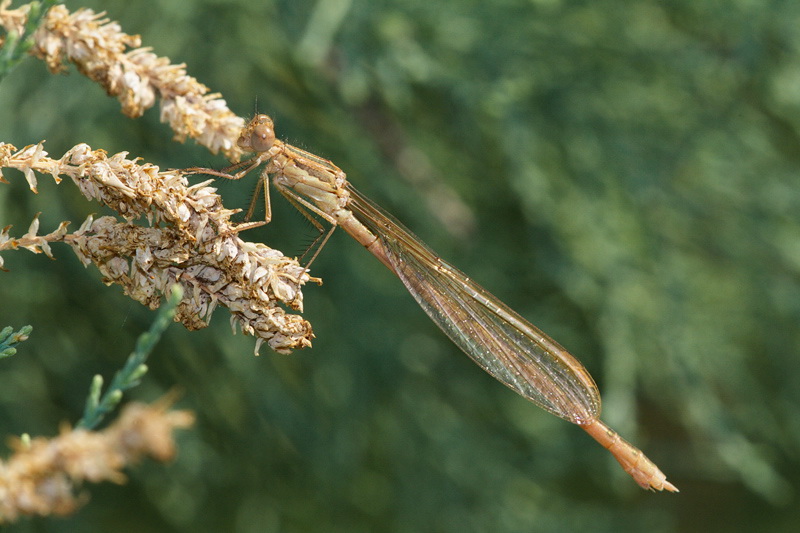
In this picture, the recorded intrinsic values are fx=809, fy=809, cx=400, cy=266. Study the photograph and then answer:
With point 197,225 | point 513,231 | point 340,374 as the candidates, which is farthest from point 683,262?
point 197,225

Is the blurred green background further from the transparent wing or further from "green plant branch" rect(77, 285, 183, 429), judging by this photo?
"green plant branch" rect(77, 285, 183, 429)

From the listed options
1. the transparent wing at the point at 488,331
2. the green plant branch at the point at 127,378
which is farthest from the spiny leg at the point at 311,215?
the green plant branch at the point at 127,378

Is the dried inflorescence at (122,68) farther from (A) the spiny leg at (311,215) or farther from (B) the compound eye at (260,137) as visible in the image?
(A) the spiny leg at (311,215)

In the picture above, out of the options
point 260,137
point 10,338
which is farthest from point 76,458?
point 260,137

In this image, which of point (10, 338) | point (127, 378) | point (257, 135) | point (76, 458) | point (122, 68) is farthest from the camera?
point (257, 135)

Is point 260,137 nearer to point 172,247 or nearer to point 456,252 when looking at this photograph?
point 172,247

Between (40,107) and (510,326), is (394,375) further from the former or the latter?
(40,107)
